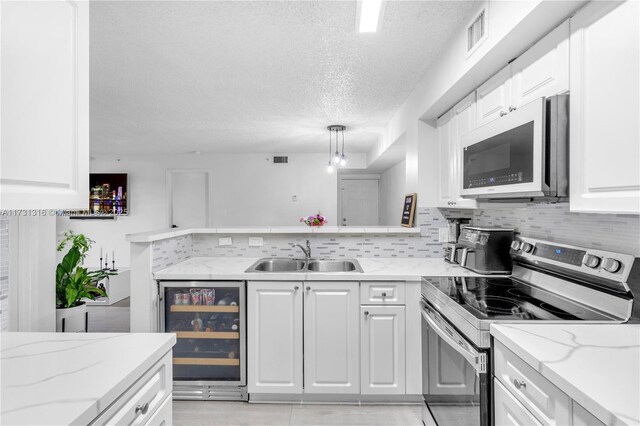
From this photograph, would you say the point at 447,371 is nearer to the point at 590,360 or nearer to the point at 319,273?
the point at 590,360

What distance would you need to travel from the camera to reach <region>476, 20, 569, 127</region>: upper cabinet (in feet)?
4.37

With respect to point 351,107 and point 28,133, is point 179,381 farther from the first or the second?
point 351,107

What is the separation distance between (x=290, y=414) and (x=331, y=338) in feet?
1.79

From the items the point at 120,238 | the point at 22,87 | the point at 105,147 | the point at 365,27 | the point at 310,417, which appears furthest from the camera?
the point at 120,238

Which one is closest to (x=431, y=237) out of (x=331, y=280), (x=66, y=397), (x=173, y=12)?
(x=331, y=280)

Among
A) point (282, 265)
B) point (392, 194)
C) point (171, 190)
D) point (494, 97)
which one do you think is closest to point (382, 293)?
point (282, 265)

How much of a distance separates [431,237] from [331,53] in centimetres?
166

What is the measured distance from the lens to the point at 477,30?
177cm

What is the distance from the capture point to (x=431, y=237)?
9.53 ft

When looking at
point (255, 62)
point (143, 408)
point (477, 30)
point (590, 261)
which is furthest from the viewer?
point (255, 62)

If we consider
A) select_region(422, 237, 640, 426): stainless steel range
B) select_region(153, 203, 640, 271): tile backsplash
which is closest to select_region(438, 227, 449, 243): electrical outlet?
select_region(153, 203, 640, 271): tile backsplash

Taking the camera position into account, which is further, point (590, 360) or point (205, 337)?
point (205, 337)

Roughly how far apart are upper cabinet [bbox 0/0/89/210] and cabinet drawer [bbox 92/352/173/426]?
1.78 ft

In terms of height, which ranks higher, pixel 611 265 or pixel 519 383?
pixel 611 265
